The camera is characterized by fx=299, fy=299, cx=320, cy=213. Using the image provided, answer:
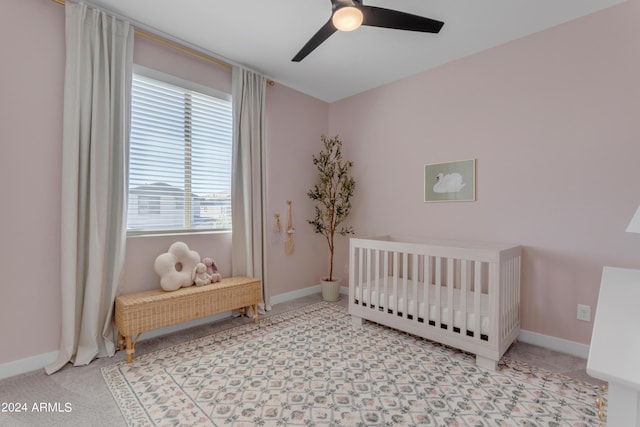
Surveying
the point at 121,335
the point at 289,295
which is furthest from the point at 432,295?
the point at 121,335

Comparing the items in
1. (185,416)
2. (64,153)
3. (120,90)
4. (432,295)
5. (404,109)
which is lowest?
(185,416)

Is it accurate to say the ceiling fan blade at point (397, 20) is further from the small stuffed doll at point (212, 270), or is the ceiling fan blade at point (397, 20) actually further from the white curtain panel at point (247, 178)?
the small stuffed doll at point (212, 270)

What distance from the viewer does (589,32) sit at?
2.19 m

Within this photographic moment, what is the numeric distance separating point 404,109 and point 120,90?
8.72 ft

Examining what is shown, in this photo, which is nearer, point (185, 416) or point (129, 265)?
point (185, 416)

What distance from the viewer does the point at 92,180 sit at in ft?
7.03

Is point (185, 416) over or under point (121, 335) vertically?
under

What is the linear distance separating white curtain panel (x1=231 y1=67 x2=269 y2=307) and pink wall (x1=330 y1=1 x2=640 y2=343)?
1.63m

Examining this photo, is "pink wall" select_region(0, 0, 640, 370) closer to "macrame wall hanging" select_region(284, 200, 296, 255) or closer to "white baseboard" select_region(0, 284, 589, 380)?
"white baseboard" select_region(0, 284, 589, 380)

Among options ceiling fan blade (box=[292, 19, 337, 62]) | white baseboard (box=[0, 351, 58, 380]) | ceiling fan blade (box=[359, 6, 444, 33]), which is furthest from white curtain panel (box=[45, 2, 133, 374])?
ceiling fan blade (box=[359, 6, 444, 33])

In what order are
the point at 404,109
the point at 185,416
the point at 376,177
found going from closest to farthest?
the point at 185,416
the point at 404,109
the point at 376,177

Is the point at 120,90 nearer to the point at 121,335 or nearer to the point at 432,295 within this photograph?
the point at 121,335

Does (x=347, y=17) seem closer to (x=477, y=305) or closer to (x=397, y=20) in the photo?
(x=397, y=20)

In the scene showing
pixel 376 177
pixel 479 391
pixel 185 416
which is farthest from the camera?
pixel 376 177
